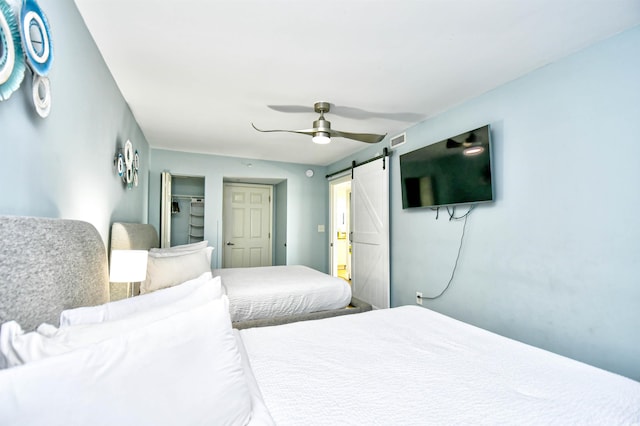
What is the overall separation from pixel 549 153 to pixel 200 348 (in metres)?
2.62

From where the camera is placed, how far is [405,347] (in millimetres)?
1483

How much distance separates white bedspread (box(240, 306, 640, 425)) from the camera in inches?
37.2

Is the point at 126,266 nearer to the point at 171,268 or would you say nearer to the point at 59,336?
the point at 171,268

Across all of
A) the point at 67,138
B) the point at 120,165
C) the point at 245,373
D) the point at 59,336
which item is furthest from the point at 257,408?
the point at 120,165

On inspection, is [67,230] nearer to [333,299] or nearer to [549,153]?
[333,299]

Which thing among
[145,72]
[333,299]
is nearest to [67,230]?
[145,72]

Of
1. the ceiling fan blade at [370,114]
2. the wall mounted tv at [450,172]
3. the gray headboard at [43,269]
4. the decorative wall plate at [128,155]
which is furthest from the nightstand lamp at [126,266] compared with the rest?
the wall mounted tv at [450,172]

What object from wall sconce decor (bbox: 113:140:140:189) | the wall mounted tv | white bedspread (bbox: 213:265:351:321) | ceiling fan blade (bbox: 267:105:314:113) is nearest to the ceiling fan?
ceiling fan blade (bbox: 267:105:314:113)

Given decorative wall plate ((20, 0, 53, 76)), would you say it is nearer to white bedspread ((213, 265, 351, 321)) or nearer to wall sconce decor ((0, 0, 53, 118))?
wall sconce decor ((0, 0, 53, 118))

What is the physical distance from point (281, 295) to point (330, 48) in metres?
2.13

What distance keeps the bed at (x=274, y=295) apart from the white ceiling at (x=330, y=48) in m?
1.34

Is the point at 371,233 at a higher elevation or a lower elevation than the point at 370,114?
lower

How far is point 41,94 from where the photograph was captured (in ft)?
4.16

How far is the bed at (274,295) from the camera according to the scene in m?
2.60
